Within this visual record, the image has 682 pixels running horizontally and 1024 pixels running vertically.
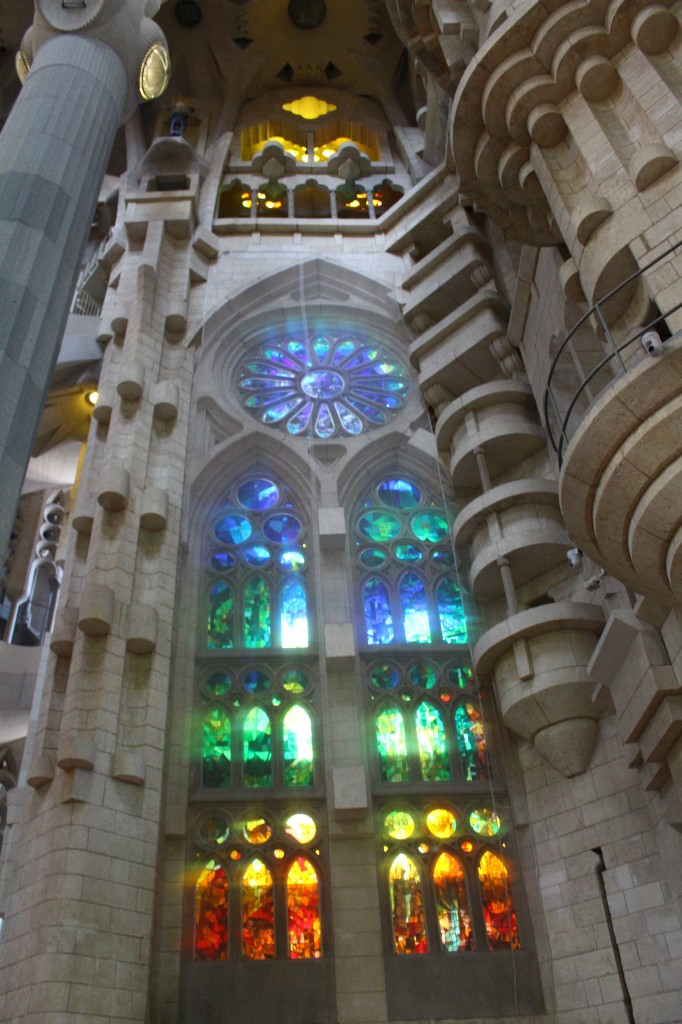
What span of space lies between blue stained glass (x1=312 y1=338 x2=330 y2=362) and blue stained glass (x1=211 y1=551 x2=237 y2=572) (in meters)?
4.26

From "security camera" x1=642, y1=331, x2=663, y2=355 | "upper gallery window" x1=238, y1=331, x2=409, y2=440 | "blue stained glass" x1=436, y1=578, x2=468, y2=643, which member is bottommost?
"security camera" x1=642, y1=331, x2=663, y2=355

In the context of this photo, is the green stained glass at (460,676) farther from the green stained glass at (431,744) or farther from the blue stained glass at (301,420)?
the blue stained glass at (301,420)

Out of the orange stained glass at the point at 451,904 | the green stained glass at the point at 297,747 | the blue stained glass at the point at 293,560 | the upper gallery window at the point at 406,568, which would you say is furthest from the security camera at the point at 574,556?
the blue stained glass at the point at 293,560

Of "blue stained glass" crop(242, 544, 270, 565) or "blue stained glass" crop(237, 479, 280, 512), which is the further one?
"blue stained glass" crop(237, 479, 280, 512)

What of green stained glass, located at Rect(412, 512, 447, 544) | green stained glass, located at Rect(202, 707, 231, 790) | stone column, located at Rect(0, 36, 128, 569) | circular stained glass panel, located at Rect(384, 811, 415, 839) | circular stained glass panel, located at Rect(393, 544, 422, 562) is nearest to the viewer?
stone column, located at Rect(0, 36, 128, 569)

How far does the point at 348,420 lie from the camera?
1375 cm

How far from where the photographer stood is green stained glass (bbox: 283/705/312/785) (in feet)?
33.5

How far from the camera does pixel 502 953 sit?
359 inches

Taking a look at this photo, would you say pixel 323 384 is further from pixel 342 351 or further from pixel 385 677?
pixel 385 677

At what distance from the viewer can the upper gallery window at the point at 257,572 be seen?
11.3 meters

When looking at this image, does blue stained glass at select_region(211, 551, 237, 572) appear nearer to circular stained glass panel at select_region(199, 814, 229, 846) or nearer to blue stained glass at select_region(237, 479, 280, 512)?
blue stained glass at select_region(237, 479, 280, 512)

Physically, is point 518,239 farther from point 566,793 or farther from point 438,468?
point 566,793

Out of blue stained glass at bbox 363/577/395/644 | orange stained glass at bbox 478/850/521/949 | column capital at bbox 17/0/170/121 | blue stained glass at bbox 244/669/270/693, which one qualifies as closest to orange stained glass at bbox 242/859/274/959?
blue stained glass at bbox 244/669/270/693

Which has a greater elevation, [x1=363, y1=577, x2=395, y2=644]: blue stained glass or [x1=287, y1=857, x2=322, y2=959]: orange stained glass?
[x1=363, y1=577, x2=395, y2=644]: blue stained glass
